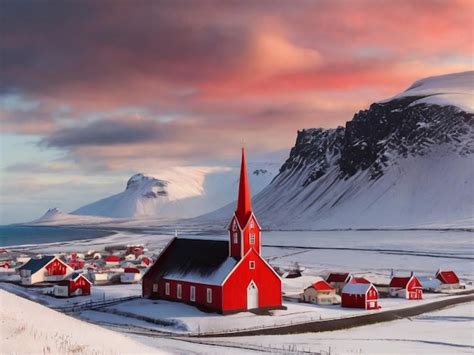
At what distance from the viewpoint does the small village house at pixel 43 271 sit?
82188 mm

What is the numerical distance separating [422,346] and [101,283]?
49.0 m

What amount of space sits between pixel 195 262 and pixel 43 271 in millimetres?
31838

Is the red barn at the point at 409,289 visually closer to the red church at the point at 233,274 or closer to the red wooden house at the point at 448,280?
the red wooden house at the point at 448,280

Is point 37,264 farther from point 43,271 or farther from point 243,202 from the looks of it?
point 243,202

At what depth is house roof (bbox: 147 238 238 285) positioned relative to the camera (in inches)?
2212

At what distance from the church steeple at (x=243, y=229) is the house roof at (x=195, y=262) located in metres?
1.04

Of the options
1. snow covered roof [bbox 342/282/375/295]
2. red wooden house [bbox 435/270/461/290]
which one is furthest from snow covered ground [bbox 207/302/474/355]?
red wooden house [bbox 435/270/461/290]

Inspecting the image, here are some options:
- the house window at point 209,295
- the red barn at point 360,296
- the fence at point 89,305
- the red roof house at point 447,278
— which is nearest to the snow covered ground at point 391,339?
the red barn at point 360,296

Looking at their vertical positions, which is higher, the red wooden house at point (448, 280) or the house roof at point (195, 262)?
the house roof at point (195, 262)

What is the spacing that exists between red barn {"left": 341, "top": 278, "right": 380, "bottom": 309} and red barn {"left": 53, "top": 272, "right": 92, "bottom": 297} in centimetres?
2734

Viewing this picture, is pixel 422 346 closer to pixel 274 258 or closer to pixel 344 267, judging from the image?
pixel 344 267

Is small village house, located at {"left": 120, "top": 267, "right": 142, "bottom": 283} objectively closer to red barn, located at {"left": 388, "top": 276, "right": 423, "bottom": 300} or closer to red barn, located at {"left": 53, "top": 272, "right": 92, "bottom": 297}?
red barn, located at {"left": 53, "top": 272, "right": 92, "bottom": 297}

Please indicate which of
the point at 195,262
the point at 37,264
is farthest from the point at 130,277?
the point at 195,262

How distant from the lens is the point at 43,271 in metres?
83.6
